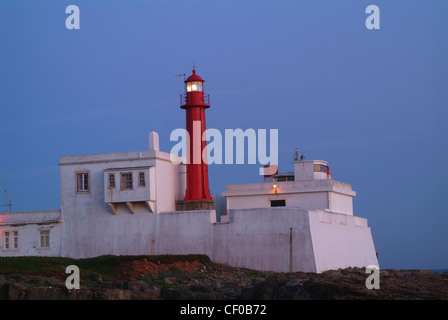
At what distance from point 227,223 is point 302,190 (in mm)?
5836

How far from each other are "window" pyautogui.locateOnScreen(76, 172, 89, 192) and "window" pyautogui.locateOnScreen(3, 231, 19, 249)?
4688mm

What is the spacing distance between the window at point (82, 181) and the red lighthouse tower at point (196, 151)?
5.19 m

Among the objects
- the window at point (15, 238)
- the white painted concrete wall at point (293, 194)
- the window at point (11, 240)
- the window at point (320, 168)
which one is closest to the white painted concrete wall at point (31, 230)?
the window at point (11, 240)

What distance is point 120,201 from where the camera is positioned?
40312 mm

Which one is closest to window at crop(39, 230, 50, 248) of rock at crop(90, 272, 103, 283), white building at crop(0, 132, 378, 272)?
white building at crop(0, 132, 378, 272)

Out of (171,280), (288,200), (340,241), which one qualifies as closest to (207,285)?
(171,280)

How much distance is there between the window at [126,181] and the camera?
40375mm

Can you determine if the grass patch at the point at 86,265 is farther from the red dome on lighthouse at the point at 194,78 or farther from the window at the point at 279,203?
the red dome on lighthouse at the point at 194,78

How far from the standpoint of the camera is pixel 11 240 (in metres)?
43.6

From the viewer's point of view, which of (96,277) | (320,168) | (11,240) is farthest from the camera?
(320,168)

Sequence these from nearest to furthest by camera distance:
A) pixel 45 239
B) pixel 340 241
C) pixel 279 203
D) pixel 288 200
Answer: pixel 340 241, pixel 45 239, pixel 288 200, pixel 279 203

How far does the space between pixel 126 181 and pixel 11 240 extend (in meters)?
8.04

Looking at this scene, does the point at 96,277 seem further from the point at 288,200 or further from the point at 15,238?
the point at 288,200
